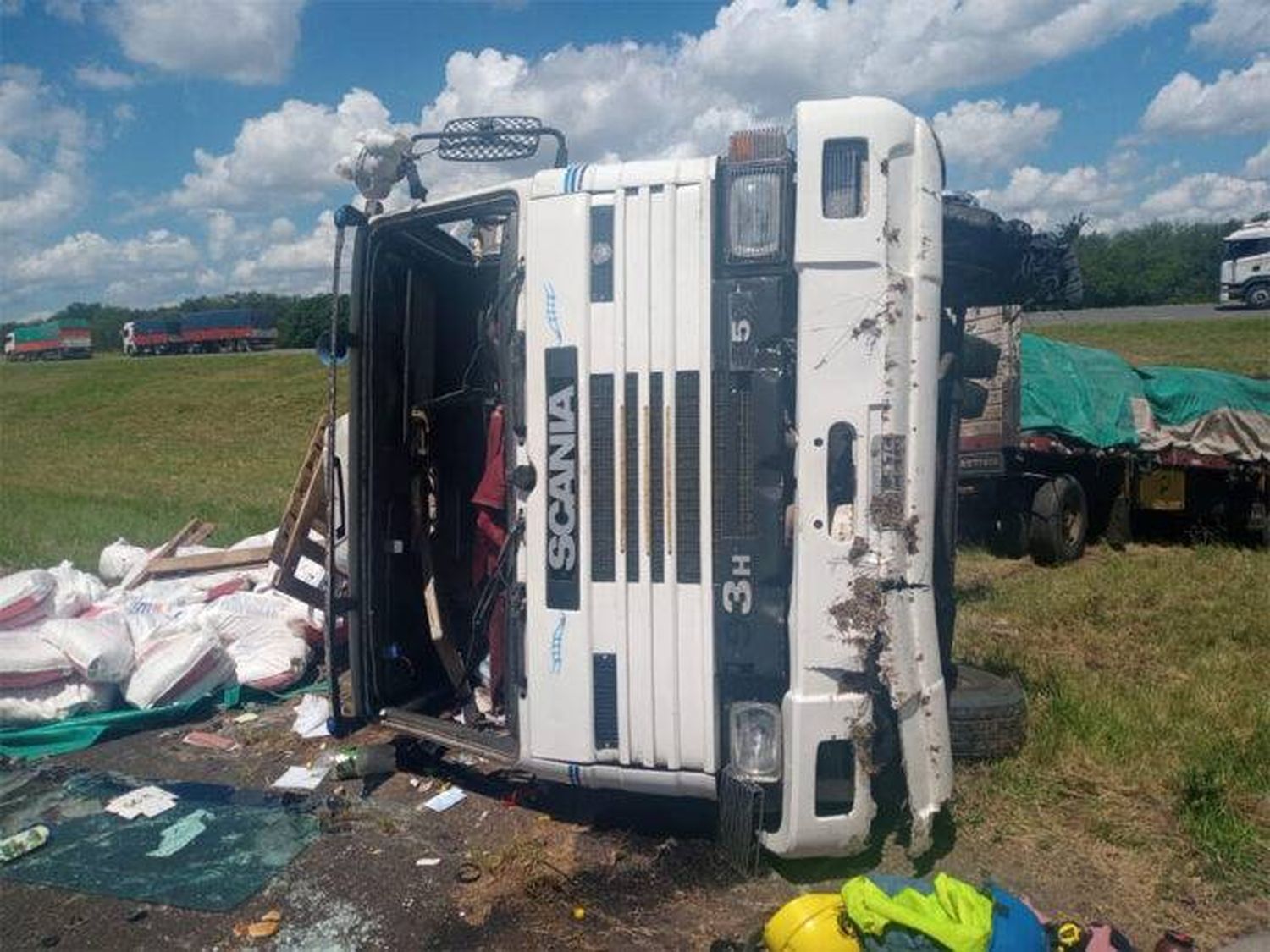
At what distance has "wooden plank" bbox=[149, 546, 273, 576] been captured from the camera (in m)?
7.42

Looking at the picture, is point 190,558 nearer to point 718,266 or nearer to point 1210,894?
point 718,266

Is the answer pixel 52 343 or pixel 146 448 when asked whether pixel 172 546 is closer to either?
pixel 146 448

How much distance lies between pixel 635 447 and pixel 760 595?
0.65m

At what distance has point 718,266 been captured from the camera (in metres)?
3.52

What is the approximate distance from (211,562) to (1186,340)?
2285 centimetres

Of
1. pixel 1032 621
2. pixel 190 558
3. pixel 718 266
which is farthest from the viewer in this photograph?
pixel 190 558

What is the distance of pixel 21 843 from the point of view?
4043 millimetres

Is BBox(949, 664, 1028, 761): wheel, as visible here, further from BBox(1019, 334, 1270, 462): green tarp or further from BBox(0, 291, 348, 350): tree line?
BBox(0, 291, 348, 350): tree line

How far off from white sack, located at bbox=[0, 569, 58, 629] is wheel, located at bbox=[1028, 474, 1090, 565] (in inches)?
286

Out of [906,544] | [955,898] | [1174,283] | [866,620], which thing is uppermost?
[1174,283]

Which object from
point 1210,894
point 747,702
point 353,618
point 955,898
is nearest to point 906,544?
point 747,702

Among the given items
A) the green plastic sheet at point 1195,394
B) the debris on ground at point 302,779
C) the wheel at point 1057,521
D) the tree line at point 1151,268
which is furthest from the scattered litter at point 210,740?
the tree line at point 1151,268

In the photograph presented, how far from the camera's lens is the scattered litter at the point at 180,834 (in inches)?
159

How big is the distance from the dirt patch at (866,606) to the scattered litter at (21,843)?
3154mm
